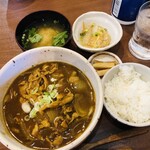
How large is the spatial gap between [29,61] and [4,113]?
0.85 ft

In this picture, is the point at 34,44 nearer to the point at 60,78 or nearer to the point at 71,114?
the point at 60,78

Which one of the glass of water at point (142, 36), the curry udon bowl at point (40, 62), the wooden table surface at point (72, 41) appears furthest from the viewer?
the glass of water at point (142, 36)

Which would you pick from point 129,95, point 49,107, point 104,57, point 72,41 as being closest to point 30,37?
point 72,41

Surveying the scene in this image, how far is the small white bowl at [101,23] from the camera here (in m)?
1.47

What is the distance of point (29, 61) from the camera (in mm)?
1185

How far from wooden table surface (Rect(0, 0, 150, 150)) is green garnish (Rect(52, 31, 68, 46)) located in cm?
5

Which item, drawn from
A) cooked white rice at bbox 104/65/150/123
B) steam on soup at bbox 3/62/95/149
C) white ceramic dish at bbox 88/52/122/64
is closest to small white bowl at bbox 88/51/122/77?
white ceramic dish at bbox 88/52/122/64

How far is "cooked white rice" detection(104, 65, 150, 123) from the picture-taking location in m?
1.22

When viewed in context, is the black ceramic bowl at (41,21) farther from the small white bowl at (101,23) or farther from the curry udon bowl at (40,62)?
the curry udon bowl at (40,62)

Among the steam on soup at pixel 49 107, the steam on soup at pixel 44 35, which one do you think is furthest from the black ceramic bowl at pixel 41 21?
the steam on soup at pixel 49 107

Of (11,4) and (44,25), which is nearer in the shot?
(44,25)

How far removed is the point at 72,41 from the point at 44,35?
0.17 meters

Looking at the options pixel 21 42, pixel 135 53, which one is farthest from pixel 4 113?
pixel 135 53

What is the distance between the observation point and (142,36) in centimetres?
140
